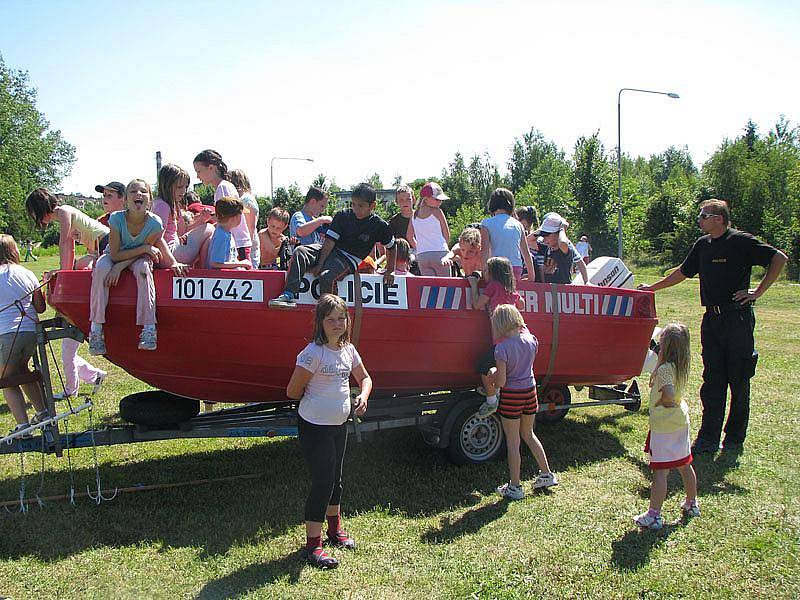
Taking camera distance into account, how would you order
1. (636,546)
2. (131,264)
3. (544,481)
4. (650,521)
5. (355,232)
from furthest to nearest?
(544,481) < (355,232) < (131,264) < (650,521) < (636,546)

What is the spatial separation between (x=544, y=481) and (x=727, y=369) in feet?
6.84

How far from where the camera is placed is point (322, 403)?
3801mm

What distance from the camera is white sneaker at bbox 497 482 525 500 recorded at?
4793 mm

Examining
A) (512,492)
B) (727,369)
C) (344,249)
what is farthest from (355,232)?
(727,369)

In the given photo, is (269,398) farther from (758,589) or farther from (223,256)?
(758,589)

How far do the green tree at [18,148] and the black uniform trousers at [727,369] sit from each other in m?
48.7

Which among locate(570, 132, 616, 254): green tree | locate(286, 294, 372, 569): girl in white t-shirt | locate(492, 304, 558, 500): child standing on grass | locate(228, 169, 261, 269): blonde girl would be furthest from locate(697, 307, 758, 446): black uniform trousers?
locate(570, 132, 616, 254): green tree

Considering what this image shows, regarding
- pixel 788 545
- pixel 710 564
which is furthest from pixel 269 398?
pixel 788 545

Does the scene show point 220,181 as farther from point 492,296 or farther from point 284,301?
point 492,296

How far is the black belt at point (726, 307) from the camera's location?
5.65 m

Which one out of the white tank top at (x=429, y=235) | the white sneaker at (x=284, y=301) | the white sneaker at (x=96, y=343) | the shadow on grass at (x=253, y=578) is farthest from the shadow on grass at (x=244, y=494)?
the white tank top at (x=429, y=235)

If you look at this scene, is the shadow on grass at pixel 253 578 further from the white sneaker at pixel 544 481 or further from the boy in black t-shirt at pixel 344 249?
the white sneaker at pixel 544 481

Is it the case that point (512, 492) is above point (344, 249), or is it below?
below

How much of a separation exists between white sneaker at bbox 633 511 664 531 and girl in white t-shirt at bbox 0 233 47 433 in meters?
4.07
